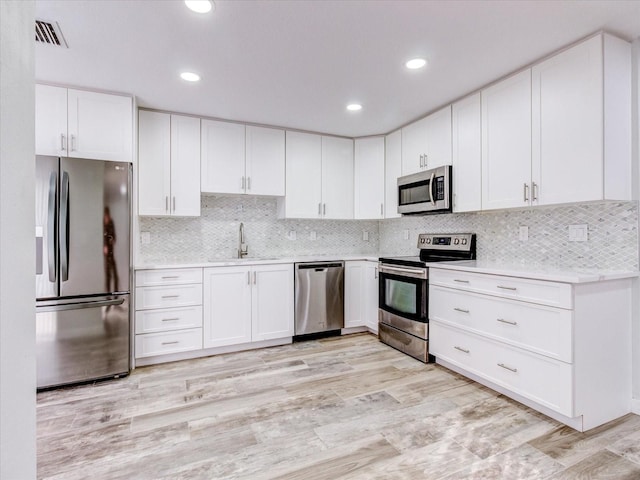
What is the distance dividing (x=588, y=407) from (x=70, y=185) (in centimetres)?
397

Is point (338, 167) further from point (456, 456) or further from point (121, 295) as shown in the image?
point (456, 456)

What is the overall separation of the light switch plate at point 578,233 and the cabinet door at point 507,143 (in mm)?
382

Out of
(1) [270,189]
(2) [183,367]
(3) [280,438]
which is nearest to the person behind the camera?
(3) [280,438]

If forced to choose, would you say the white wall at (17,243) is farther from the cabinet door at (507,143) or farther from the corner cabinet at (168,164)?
the corner cabinet at (168,164)

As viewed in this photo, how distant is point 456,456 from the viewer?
1824mm

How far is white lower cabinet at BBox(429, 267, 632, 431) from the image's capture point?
80.0 inches

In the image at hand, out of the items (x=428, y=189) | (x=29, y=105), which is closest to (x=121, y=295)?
(x=29, y=105)

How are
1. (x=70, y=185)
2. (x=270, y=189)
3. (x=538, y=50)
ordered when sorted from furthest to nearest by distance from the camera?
1. (x=270, y=189)
2. (x=70, y=185)
3. (x=538, y=50)

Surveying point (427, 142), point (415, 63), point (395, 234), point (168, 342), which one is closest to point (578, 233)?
point (427, 142)

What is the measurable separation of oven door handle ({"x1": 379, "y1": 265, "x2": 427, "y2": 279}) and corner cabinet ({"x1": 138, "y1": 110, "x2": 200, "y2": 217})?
6.86 ft

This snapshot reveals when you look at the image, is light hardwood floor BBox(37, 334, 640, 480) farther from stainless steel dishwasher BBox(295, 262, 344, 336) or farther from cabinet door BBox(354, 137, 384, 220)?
cabinet door BBox(354, 137, 384, 220)

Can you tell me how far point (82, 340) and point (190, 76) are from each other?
7.55 feet

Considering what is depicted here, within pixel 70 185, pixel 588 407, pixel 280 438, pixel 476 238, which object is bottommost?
pixel 280 438

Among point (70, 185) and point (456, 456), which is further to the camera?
point (70, 185)
